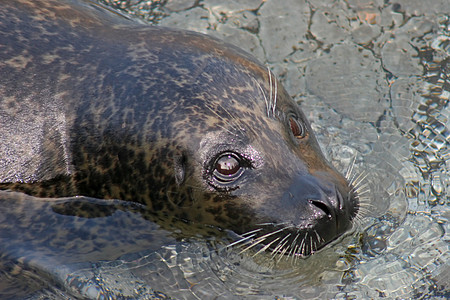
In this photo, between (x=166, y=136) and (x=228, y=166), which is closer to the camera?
(x=228, y=166)

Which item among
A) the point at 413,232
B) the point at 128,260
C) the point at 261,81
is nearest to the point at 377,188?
the point at 413,232

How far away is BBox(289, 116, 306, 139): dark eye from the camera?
5160 mm

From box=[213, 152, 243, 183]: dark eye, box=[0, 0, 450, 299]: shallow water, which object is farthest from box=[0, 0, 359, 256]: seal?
box=[0, 0, 450, 299]: shallow water

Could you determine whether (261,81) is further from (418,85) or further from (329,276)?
(418,85)

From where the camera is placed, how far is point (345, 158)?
5.97 meters

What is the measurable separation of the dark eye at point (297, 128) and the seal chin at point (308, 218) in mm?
510

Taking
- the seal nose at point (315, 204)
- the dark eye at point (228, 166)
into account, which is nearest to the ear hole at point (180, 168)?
the dark eye at point (228, 166)

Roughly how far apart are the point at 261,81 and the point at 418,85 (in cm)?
208

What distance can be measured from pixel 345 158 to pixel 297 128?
37.3 inches

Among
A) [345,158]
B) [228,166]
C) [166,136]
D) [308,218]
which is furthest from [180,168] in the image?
[345,158]

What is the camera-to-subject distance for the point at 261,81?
17.4 feet

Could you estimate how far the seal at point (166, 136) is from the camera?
474 cm

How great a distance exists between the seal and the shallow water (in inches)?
14.0

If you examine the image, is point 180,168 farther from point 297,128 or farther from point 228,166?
point 297,128
